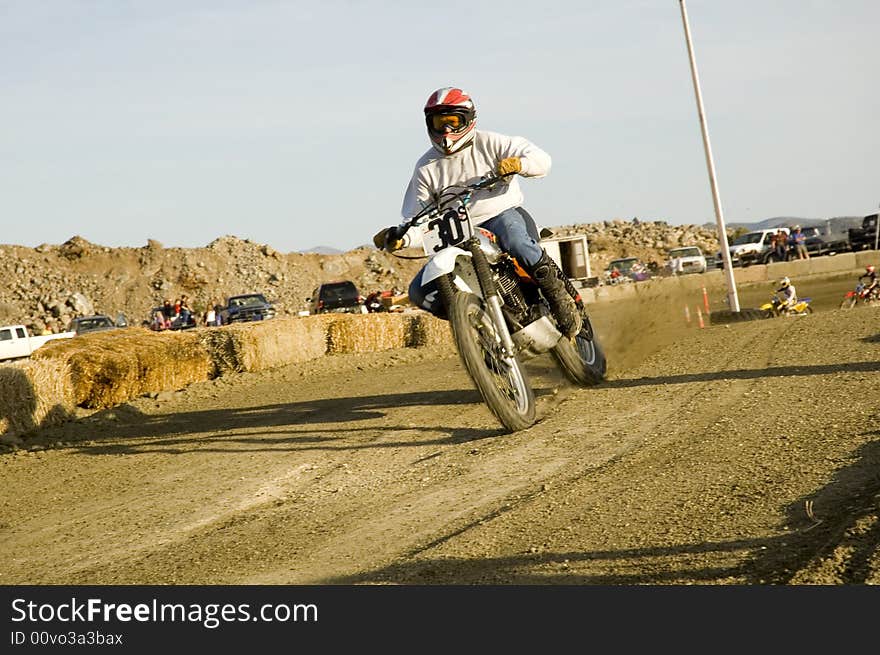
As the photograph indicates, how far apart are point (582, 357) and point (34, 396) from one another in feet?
20.3

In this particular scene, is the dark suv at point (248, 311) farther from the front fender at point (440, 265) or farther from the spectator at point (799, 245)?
the front fender at point (440, 265)

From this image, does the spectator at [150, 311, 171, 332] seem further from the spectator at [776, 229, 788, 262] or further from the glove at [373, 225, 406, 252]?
the glove at [373, 225, 406, 252]

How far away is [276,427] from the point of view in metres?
9.23

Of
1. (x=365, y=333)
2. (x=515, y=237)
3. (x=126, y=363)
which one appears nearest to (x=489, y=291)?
(x=515, y=237)

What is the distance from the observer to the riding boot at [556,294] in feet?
27.3

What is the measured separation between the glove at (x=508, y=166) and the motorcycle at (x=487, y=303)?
0.11m

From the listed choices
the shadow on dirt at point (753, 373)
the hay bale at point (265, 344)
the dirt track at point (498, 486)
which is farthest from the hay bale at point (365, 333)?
the shadow on dirt at point (753, 373)

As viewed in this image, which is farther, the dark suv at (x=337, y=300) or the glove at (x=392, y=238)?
the dark suv at (x=337, y=300)

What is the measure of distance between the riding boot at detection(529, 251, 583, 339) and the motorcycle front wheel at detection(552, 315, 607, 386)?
0.20 metres

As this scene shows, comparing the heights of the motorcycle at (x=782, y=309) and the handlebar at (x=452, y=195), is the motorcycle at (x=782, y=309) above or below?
below

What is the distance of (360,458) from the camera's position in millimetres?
7188

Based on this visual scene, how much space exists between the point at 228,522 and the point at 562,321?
3644mm

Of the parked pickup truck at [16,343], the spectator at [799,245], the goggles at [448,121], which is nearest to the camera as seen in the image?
the goggles at [448,121]

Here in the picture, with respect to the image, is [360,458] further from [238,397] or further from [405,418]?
[238,397]
